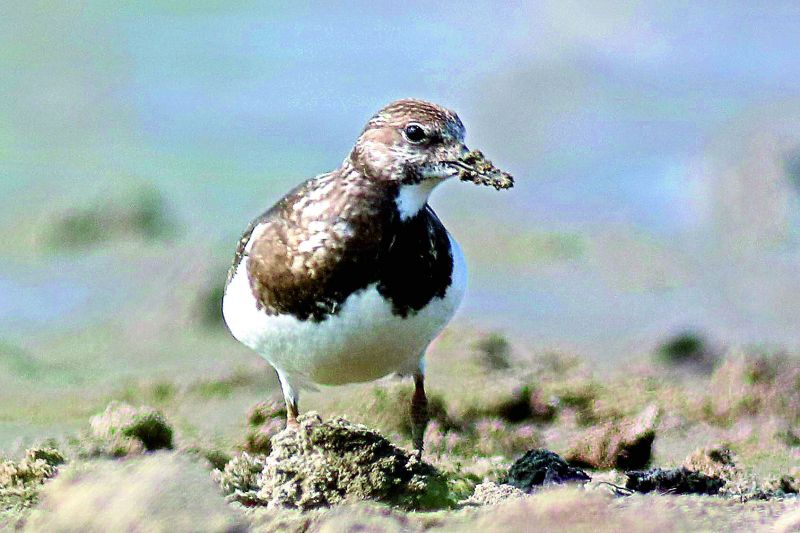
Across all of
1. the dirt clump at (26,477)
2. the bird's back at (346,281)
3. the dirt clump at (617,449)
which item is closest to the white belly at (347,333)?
the bird's back at (346,281)

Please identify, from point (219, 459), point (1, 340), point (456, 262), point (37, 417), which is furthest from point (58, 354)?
Answer: point (456, 262)

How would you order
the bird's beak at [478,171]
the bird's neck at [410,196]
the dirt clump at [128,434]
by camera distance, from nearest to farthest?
the bird's beak at [478,171]
the bird's neck at [410,196]
the dirt clump at [128,434]

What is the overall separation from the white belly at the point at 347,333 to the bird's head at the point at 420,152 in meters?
0.39

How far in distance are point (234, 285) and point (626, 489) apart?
1537mm

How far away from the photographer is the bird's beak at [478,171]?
16.8ft

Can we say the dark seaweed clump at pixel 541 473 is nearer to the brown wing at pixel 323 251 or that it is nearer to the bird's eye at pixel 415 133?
the brown wing at pixel 323 251

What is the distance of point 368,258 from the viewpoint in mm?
5199

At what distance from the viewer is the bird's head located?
A: 513 cm

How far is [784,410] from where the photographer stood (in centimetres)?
700

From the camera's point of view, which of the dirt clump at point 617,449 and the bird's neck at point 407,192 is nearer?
the bird's neck at point 407,192

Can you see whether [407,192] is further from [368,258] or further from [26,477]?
[26,477]

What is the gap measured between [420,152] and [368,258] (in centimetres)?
39

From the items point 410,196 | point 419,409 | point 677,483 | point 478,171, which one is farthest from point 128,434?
point 677,483

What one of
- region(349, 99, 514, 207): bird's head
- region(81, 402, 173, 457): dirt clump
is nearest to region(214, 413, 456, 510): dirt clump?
region(349, 99, 514, 207): bird's head
